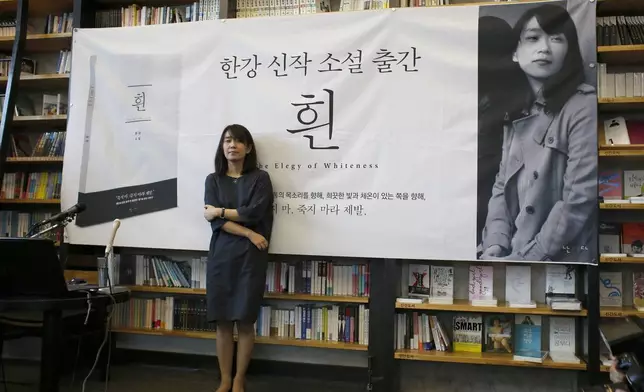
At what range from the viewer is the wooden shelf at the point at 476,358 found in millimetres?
2652

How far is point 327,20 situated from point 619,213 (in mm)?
2102

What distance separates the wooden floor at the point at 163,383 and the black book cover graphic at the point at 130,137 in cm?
101

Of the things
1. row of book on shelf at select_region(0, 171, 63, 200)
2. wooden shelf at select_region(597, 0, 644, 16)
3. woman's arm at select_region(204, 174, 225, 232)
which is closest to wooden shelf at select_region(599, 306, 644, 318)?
wooden shelf at select_region(597, 0, 644, 16)

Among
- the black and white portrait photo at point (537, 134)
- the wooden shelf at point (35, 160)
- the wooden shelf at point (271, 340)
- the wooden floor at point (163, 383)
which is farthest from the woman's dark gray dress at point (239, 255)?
the wooden shelf at point (35, 160)

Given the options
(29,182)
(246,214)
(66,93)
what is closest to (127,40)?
(66,93)

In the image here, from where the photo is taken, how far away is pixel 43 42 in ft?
11.6

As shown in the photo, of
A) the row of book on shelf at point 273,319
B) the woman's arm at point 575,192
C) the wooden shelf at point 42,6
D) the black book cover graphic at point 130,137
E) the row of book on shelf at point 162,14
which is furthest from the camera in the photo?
the wooden shelf at point 42,6

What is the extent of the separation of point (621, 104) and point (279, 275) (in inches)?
88.1

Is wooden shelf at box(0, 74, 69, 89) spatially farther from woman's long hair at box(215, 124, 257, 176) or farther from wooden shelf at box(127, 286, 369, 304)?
wooden shelf at box(127, 286, 369, 304)

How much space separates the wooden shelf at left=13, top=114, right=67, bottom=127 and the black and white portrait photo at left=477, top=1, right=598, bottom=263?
285 centimetres

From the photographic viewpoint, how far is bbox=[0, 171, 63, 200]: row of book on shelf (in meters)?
3.51

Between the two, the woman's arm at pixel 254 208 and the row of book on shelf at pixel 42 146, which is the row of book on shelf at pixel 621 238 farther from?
the row of book on shelf at pixel 42 146

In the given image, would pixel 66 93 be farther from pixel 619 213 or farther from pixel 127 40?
pixel 619 213

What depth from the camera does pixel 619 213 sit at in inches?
114
